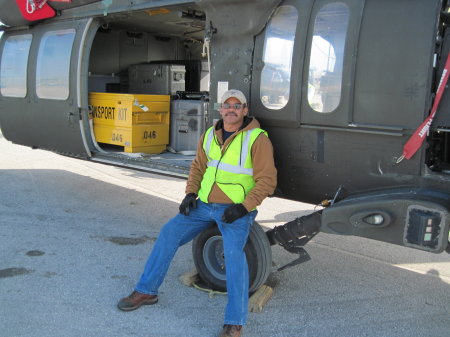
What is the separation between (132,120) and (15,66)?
2133 millimetres

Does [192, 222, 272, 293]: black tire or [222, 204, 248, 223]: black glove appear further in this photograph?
[192, 222, 272, 293]: black tire

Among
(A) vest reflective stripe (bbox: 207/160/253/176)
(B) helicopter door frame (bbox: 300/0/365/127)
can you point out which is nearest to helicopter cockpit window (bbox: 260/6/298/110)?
(B) helicopter door frame (bbox: 300/0/365/127)

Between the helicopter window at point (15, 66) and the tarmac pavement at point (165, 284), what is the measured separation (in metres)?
1.59

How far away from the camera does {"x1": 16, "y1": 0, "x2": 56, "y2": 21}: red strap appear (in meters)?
6.12

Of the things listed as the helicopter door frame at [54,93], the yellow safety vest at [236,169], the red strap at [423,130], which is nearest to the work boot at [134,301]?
the yellow safety vest at [236,169]

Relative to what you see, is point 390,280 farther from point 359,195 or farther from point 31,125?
point 31,125

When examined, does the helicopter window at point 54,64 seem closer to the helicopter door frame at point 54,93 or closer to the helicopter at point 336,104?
the helicopter door frame at point 54,93

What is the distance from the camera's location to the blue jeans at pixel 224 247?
3.25 meters

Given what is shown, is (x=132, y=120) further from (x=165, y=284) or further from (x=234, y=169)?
(x=234, y=169)

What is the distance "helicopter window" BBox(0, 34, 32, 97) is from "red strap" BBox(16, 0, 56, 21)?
Answer: 1.01ft

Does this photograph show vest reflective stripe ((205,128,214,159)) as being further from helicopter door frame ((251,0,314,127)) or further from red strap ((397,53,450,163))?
red strap ((397,53,450,163))

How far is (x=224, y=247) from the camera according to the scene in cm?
338

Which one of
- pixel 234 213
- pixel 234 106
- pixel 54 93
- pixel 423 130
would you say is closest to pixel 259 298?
pixel 234 213

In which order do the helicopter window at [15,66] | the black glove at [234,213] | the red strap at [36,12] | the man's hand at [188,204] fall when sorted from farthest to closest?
the helicopter window at [15,66], the red strap at [36,12], the man's hand at [188,204], the black glove at [234,213]
